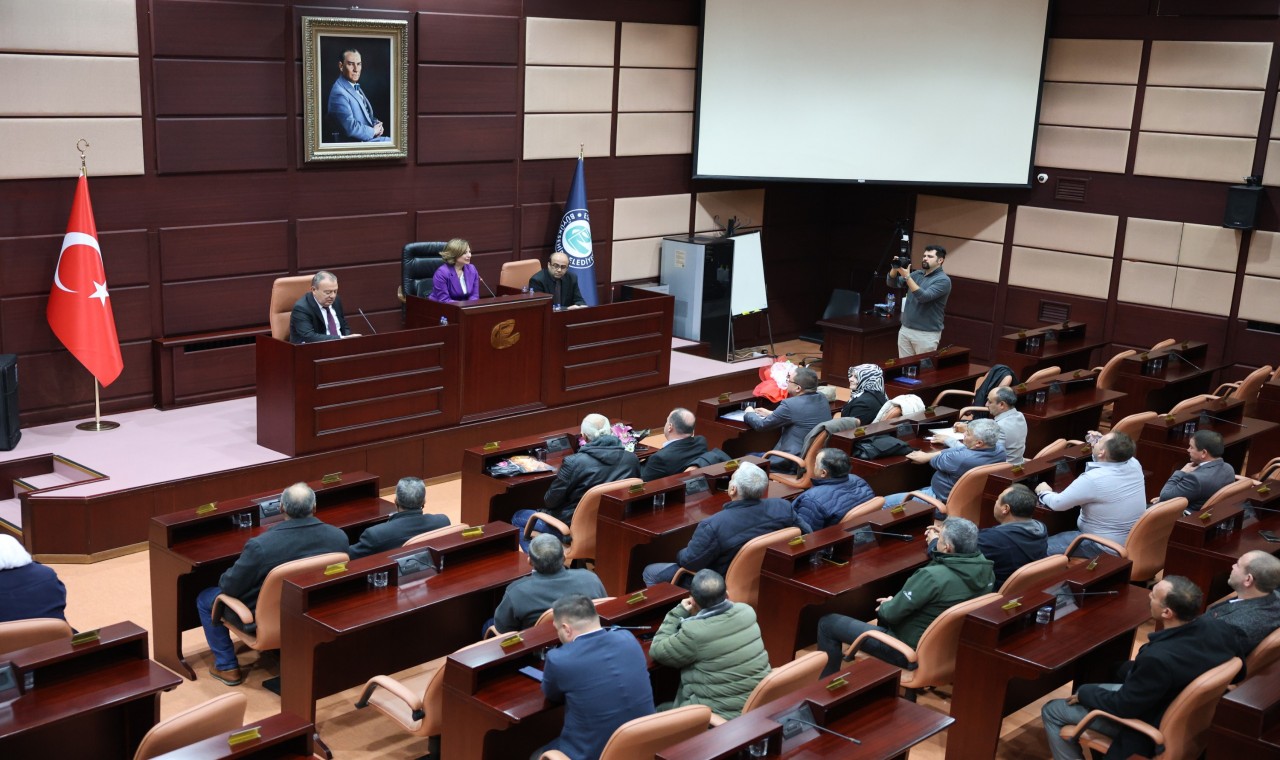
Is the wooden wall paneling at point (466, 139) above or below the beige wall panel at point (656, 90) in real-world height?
below

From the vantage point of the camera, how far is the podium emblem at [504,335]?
8.01m

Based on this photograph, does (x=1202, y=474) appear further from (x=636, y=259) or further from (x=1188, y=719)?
(x=636, y=259)

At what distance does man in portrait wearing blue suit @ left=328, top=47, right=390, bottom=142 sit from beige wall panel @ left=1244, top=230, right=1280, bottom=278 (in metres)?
7.30

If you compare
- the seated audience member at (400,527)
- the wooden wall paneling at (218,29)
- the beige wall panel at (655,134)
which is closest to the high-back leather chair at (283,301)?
the wooden wall paneling at (218,29)

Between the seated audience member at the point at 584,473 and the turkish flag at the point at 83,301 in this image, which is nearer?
the seated audience member at the point at 584,473

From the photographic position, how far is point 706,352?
10.7 meters

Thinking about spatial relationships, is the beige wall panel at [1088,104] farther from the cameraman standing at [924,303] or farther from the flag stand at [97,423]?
the flag stand at [97,423]

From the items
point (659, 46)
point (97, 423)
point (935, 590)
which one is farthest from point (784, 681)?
point (659, 46)

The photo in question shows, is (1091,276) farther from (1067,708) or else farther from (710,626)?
(710,626)

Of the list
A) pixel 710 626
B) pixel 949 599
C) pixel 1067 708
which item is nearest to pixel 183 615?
pixel 710 626

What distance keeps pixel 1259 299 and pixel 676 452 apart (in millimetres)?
6490

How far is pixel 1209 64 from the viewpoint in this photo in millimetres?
10219

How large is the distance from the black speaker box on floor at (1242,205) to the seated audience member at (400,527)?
7.84 m

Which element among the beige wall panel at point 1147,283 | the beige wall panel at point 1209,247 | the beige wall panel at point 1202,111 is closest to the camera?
the beige wall panel at point 1202,111
